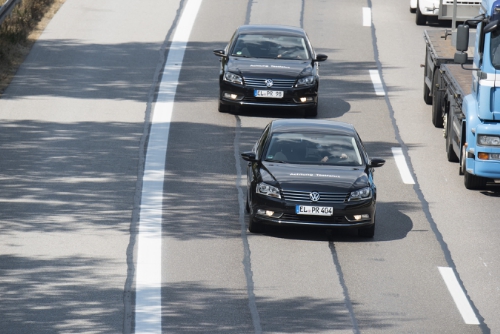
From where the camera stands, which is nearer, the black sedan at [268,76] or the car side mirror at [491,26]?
the car side mirror at [491,26]

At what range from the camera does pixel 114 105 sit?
876 inches

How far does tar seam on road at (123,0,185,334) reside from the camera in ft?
37.6

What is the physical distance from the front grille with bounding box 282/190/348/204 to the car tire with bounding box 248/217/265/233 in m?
0.56

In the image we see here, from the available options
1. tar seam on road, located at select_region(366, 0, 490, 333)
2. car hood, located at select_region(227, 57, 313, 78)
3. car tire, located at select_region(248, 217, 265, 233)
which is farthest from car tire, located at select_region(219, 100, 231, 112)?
car tire, located at select_region(248, 217, 265, 233)

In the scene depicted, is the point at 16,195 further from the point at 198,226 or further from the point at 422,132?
the point at 422,132

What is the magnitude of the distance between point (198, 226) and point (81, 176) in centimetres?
320

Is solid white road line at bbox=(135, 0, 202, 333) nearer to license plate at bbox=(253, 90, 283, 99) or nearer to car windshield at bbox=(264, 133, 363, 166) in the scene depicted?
license plate at bbox=(253, 90, 283, 99)

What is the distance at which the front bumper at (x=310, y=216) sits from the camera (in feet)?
46.7

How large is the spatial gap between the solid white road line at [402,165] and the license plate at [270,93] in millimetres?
2728

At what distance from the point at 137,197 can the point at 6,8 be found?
41.1ft

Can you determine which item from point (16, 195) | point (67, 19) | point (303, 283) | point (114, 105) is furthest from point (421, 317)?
point (67, 19)

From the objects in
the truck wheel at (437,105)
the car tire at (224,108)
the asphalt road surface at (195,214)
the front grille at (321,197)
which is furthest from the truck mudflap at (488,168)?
the car tire at (224,108)

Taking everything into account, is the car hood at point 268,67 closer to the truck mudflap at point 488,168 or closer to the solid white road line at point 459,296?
the truck mudflap at point 488,168

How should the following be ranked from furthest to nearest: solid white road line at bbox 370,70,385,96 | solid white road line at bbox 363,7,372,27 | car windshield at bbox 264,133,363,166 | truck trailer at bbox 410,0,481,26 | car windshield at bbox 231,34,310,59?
solid white road line at bbox 363,7,372,27, truck trailer at bbox 410,0,481,26, solid white road line at bbox 370,70,385,96, car windshield at bbox 231,34,310,59, car windshield at bbox 264,133,363,166
